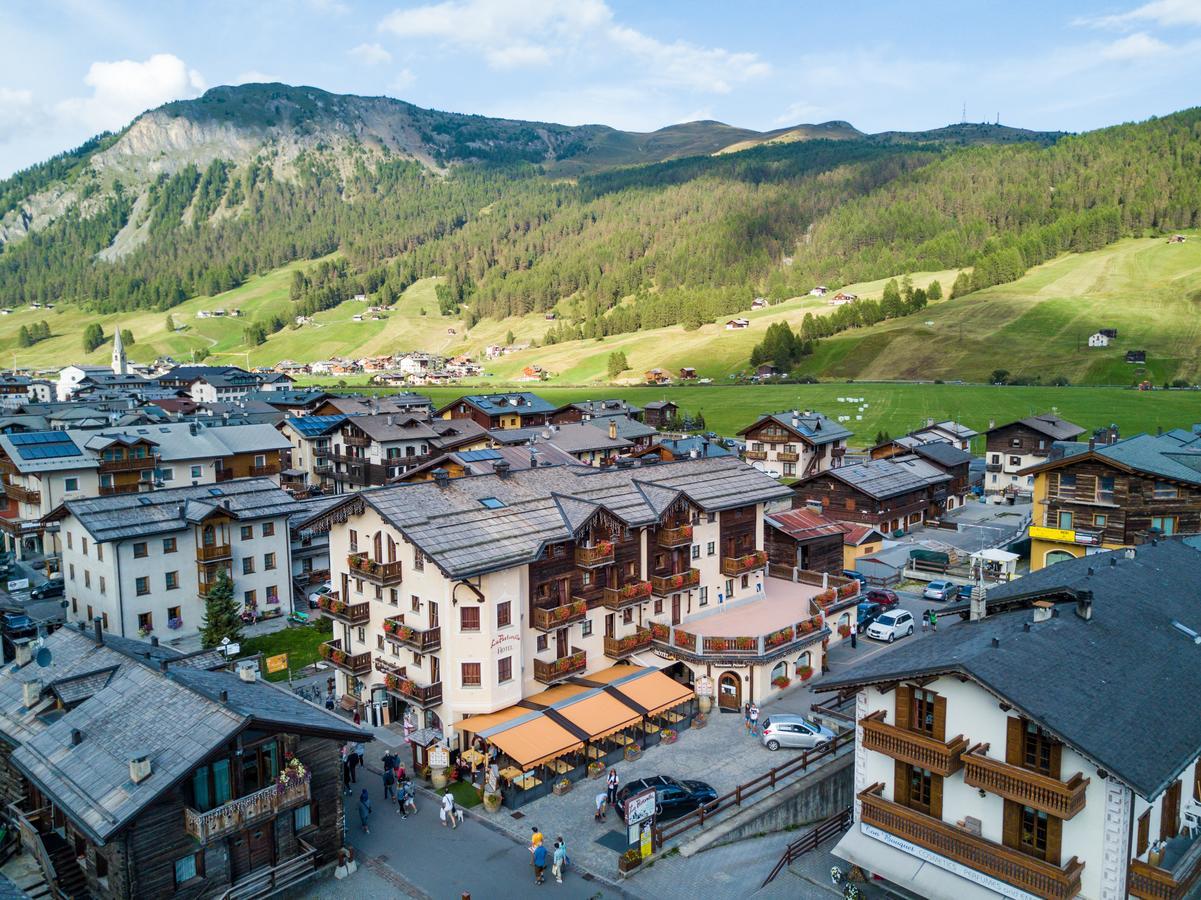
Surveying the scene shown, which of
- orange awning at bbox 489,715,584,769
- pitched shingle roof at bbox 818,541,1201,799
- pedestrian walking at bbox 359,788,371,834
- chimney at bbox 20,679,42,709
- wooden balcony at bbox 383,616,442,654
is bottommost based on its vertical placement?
pedestrian walking at bbox 359,788,371,834

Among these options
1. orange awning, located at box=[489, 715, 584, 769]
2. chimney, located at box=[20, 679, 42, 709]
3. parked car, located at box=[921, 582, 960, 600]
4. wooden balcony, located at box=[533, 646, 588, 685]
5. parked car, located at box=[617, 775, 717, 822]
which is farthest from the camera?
parked car, located at box=[921, 582, 960, 600]

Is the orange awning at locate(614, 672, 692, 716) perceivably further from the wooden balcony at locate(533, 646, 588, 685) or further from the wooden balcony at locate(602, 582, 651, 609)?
the wooden balcony at locate(602, 582, 651, 609)

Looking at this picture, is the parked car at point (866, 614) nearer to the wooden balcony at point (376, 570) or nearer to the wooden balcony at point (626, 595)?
the wooden balcony at point (626, 595)

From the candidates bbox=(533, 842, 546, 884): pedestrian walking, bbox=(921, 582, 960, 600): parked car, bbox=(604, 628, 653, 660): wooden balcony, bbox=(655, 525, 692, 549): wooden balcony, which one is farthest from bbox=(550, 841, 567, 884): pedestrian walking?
bbox=(921, 582, 960, 600): parked car

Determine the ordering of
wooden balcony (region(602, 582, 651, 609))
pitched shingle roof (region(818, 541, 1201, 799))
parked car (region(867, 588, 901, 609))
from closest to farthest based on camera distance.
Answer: pitched shingle roof (region(818, 541, 1201, 799)) → wooden balcony (region(602, 582, 651, 609)) → parked car (region(867, 588, 901, 609))

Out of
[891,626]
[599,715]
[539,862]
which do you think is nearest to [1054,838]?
[539,862]

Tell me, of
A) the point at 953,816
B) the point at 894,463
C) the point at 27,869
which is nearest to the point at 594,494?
the point at 953,816

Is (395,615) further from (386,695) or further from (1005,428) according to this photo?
(1005,428)
